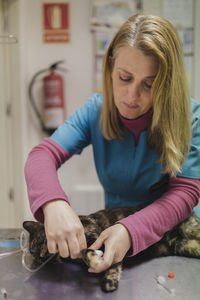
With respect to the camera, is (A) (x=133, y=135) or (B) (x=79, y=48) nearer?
(A) (x=133, y=135)

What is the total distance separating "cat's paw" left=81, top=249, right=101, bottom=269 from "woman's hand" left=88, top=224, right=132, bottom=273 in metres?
0.01

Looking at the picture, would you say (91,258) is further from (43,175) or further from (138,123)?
(138,123)

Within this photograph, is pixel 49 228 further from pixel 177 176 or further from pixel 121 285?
pixel 177 176

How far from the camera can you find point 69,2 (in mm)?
2236

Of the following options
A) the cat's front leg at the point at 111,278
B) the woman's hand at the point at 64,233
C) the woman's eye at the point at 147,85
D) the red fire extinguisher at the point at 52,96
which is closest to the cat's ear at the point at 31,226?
the woman's hand at the point at 64,233

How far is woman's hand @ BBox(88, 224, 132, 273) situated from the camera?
0.74m

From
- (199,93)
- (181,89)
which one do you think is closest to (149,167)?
(181,89)

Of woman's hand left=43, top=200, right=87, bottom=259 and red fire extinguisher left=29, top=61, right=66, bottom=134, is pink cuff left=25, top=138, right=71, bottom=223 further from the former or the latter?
red fire extinguisher left=29, top=61, right=66, bottom=134

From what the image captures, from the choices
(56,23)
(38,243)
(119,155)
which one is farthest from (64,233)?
(56,23)

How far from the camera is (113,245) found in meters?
0.75

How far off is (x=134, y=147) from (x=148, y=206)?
25 centimetres

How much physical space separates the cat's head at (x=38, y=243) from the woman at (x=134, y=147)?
0.05 metres

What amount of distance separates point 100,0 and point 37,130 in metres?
1.09

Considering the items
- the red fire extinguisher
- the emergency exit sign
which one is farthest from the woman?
the emergency exit sign
